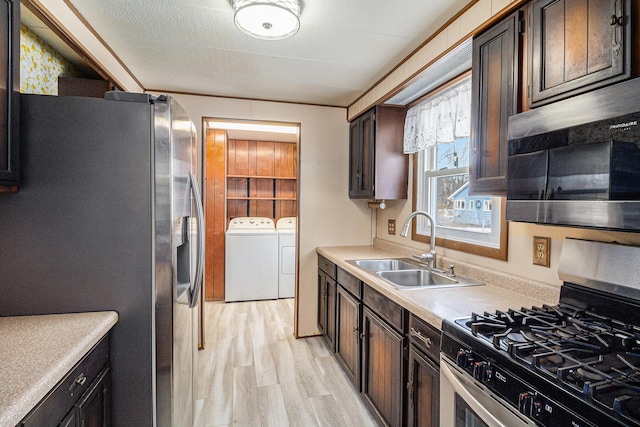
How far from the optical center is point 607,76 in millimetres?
958

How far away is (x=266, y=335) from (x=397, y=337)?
195 centimetres

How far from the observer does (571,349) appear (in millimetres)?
902

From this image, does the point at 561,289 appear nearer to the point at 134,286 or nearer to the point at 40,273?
the point at 134,286

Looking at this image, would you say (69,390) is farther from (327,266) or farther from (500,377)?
(327,266)

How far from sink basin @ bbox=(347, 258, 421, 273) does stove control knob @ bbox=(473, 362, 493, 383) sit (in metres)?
1.37

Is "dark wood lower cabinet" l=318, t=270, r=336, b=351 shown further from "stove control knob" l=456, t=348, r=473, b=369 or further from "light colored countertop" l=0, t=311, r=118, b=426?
"light colored countertop" l=0, t=311, r=118, b=426

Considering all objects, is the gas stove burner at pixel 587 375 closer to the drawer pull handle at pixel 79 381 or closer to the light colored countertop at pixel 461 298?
the light colored countertop at pixel 461 298

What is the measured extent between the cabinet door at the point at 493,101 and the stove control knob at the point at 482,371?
28.7 inches

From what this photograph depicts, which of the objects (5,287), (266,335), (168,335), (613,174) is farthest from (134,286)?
(266,335)

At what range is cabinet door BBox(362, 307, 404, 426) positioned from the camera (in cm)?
162

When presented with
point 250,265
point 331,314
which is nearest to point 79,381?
point 331,314

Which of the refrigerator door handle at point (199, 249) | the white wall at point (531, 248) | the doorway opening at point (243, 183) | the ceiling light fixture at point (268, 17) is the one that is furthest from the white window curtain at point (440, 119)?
the doorway opening at point (243, 183)

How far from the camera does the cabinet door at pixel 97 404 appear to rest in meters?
1.07

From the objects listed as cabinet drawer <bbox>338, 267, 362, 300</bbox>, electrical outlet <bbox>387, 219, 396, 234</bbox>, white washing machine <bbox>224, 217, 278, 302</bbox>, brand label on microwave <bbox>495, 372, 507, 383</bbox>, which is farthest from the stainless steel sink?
white washing machine <bbox>224, 217, 278, 302</bbox>
